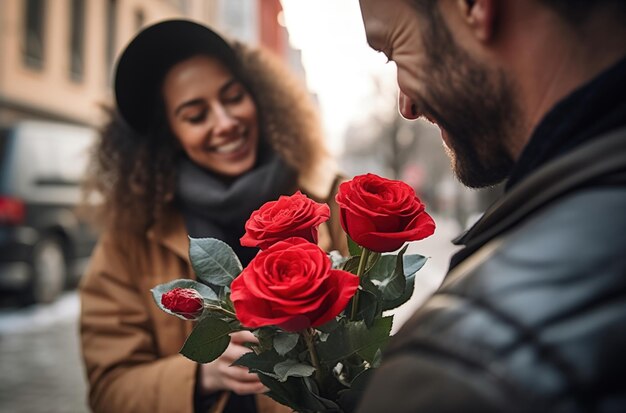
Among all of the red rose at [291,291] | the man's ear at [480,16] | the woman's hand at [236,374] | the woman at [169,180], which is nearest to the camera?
the man's ear at [480,16]

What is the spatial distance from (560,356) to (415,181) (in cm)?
3020

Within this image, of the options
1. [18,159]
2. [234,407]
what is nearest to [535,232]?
[234,407]

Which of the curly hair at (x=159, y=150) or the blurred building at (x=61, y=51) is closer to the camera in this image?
the curly hair at (x=159, y=150)

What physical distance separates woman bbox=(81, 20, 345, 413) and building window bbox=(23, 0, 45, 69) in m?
14.6

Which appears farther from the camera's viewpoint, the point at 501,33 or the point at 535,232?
the point at 501,33

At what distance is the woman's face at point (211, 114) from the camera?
2.13 metres

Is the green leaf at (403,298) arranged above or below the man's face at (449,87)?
below

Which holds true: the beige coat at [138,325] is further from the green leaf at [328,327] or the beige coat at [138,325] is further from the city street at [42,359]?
the city street at [42,359]

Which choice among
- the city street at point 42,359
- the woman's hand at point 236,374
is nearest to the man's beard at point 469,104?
the woman's hand at point 236,374

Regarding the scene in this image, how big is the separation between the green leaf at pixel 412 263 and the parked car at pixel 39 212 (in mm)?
6482

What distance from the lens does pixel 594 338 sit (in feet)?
1.82

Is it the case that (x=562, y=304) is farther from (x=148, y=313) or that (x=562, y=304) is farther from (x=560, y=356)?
(x=148, y=313)

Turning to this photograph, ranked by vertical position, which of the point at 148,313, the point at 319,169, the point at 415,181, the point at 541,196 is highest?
the point at 541,196

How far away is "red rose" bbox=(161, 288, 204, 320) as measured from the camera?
0.98 meters
